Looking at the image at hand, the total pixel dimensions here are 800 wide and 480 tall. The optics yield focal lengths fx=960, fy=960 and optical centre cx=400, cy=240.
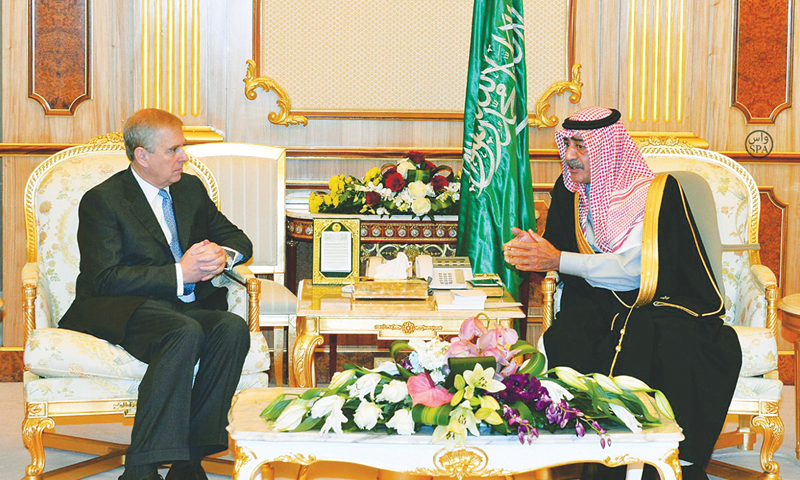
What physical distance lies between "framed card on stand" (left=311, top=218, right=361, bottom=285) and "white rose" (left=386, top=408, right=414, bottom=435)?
62.4 inches

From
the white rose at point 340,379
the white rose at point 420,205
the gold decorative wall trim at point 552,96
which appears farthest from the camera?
the gold decorative wall trim at point 552,96

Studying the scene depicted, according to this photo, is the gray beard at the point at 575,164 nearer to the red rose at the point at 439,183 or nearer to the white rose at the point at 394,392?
the red rose at the point at 439,183

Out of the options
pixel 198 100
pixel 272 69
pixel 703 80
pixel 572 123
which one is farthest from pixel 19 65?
pixel 703 80

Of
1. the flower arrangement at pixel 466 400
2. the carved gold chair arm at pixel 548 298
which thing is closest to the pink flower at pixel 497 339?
the flower arrangement at pixel 466 400

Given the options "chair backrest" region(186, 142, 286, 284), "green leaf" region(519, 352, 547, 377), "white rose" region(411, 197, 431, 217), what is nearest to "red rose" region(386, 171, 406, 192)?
"white rose" region(411, 197, 431, 217)

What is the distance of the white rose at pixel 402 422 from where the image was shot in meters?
2.67

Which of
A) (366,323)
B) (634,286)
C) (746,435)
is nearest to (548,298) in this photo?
(634,286)

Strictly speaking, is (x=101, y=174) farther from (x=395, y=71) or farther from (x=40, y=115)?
(x=395, y=71)

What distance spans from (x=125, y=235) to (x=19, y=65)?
7.54 ft

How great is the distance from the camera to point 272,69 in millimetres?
5867

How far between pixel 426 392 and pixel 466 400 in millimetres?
116

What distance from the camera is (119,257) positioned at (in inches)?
153

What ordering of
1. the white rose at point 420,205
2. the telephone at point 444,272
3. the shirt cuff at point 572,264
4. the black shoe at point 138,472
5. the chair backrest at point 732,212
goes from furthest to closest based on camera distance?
the white rose at point 420,205, the chair backrest at point 732,212, the telephone at point 444,272, the shirt cuff at point 572,264, the black shoe at point 138,472

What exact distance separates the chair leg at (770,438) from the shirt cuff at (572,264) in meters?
0.91
